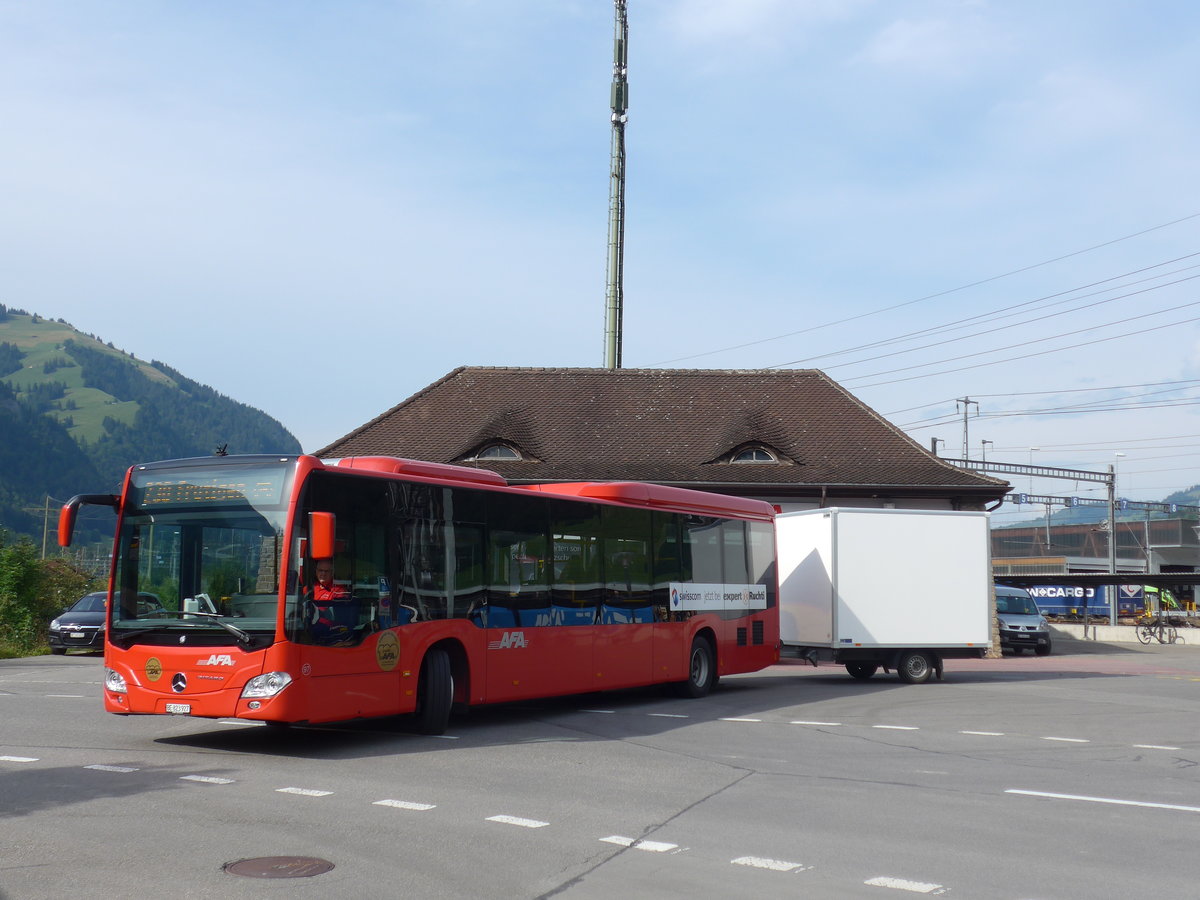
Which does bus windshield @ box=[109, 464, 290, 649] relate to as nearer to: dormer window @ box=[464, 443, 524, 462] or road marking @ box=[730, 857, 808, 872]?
road marking @ box=[730, 857, 808, 872]

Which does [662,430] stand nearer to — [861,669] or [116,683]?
[861,669]

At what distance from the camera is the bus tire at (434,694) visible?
542 inches

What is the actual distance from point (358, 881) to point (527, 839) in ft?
4.74

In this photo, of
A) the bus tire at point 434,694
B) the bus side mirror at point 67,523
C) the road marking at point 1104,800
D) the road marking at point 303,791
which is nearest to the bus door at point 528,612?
the bus tire at point 434,694

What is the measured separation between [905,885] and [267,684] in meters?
6.59

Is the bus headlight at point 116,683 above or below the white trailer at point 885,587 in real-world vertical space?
below

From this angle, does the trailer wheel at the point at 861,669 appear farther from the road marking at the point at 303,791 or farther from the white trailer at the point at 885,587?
the road marking at the point at 303,791

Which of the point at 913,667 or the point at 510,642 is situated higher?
the point at 510,642

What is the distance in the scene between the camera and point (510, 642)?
593 inches

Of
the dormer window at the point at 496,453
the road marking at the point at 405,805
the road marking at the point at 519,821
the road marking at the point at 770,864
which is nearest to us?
the road marking at the point at 770,864

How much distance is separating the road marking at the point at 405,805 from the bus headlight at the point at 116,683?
4.15 m

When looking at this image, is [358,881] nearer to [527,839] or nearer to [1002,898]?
Result: [527,839]

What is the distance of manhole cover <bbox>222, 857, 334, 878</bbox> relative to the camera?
7.02m

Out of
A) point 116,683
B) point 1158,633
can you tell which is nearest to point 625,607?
point 116,683
